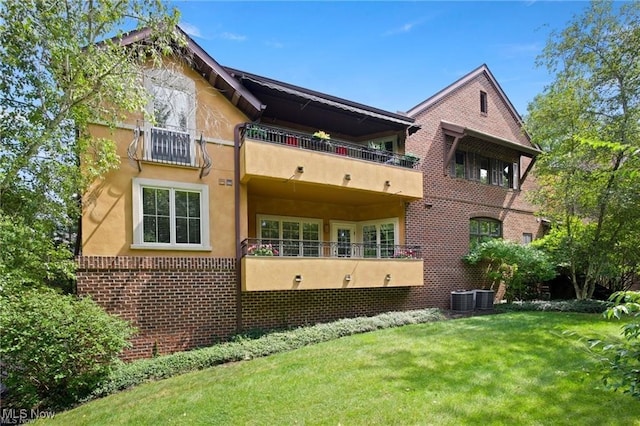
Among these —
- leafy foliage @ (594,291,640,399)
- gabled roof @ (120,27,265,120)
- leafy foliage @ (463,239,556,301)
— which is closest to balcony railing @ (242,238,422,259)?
leafy foliage @ (463,239,556,301)

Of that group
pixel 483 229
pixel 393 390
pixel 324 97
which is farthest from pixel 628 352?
pixel 483 229

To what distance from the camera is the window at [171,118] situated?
31.1ft

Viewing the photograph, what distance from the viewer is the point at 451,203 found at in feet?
49.3

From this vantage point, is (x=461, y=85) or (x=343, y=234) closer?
(x=343, y=234)

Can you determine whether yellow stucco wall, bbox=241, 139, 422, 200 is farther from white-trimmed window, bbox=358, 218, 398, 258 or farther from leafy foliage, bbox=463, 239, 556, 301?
leafy foliage, bbox=463, 239, 556, 301

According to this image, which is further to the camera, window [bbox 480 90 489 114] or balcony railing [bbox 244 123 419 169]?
window [bbox 480 90 489 114]

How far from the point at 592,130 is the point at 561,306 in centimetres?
633

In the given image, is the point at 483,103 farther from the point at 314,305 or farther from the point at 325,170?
the point at 314,305

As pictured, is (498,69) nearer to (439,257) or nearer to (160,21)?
(439,257)

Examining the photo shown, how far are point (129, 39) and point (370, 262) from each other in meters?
9.12

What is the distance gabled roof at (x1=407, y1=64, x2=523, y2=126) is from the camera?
14.9 m

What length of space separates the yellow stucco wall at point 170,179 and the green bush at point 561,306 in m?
10.9

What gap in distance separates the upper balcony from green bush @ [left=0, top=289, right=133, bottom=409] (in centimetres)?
506

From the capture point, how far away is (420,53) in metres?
12.4
